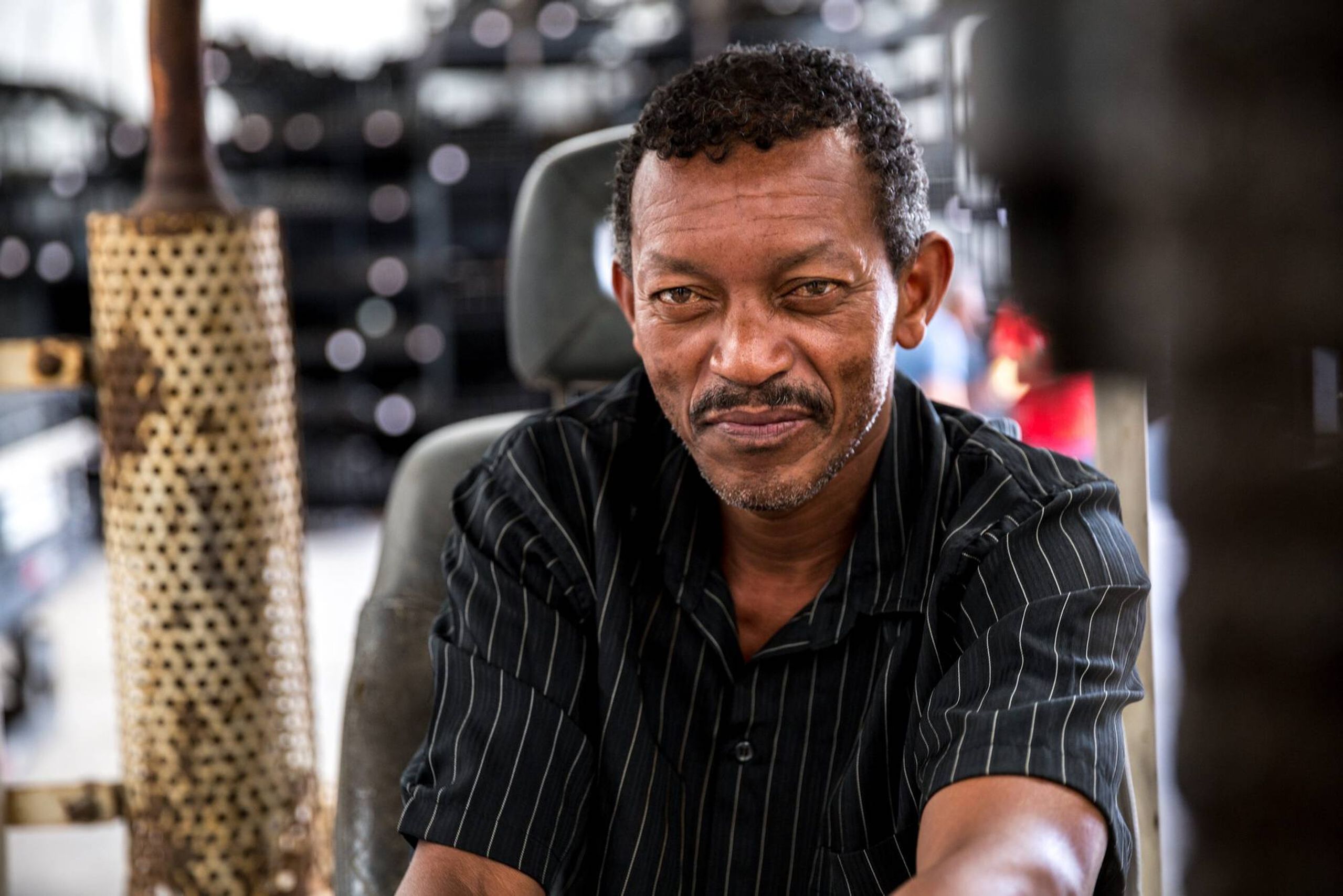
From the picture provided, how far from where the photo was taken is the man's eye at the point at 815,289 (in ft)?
3.64

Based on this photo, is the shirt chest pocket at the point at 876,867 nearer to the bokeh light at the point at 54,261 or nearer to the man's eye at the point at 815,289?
the man's eye at the point at 815,289

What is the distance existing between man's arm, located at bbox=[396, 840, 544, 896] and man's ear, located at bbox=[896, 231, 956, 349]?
575 millimetres

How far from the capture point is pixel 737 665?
1.20m

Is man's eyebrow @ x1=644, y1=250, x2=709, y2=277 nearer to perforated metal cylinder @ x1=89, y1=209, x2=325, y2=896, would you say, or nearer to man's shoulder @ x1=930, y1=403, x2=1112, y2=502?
man's shoulder @ x1=930, y1=403, x2=1112, y2=502

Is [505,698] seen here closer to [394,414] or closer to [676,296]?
[676,296]

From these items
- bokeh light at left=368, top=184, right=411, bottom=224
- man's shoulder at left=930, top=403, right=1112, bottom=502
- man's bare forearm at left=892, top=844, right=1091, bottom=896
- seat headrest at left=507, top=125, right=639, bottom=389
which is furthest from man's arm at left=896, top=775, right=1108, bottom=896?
bokeh light at left=368, top=184, right=411, bottom=224

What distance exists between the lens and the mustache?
1101mm

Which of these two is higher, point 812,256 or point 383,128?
point 383,128

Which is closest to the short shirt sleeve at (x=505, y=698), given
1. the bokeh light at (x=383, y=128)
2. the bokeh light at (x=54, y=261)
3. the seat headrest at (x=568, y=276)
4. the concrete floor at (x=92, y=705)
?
the seat headrest at (x=568, y=276)

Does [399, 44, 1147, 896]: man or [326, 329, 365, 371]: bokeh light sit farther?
[326, 329, 365, 371]: bokeh light

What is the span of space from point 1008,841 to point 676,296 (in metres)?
0.52

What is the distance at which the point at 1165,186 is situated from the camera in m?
0.17

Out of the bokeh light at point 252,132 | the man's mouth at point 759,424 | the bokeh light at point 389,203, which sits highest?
the bokeh light at point 252,132

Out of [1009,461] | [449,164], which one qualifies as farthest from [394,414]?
[1009,461]
